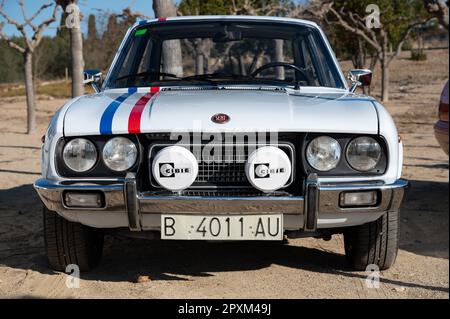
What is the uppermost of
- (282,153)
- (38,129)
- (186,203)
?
(282,153)

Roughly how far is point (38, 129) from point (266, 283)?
12.9 m

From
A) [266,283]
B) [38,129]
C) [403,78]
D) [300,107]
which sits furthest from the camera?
[403,78]

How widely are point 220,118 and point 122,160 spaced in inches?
21.8

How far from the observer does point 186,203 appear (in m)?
3.29

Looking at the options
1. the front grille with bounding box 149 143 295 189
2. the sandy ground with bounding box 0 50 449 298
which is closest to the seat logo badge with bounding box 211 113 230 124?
the front grille with bounding box 149 143 295 189

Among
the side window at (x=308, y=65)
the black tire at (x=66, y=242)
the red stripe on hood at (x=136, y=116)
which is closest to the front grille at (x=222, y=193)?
the red stripe on hood at (x=136, y=116)

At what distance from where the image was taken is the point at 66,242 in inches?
153

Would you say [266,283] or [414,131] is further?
[414,131]

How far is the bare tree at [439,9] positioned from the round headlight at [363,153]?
1.77 metres

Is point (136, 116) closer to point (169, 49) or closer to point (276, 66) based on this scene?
point (276, 66)
